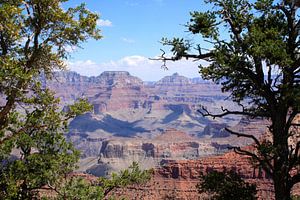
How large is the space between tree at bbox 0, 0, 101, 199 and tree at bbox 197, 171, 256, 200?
430cm

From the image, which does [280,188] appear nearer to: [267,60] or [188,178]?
[267,60]

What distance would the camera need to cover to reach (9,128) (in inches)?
470

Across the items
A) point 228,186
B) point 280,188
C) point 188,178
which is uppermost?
point 280,188

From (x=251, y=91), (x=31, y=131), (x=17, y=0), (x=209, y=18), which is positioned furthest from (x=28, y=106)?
(x=251, y=91)

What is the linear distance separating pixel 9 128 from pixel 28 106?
87 cm

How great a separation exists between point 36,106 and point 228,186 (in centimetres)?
636

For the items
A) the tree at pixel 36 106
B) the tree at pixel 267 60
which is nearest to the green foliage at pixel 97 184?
the tree at pixel 36 106

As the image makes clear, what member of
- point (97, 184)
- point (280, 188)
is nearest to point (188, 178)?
point (97, 184)

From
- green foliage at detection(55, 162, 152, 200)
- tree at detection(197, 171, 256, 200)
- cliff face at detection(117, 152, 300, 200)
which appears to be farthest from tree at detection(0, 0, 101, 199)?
cliff face at detection(117, 152, 300, 200)

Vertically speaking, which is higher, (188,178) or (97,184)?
(97,184)

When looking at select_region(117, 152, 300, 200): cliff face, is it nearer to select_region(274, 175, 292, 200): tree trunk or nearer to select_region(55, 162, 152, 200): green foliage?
select_region(55, 162, 152, 200): green foliage

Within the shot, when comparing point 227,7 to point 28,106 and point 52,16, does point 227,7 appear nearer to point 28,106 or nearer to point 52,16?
point 52,16

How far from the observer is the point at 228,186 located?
468 inches

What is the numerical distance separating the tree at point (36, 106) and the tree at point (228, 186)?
4305 mm
